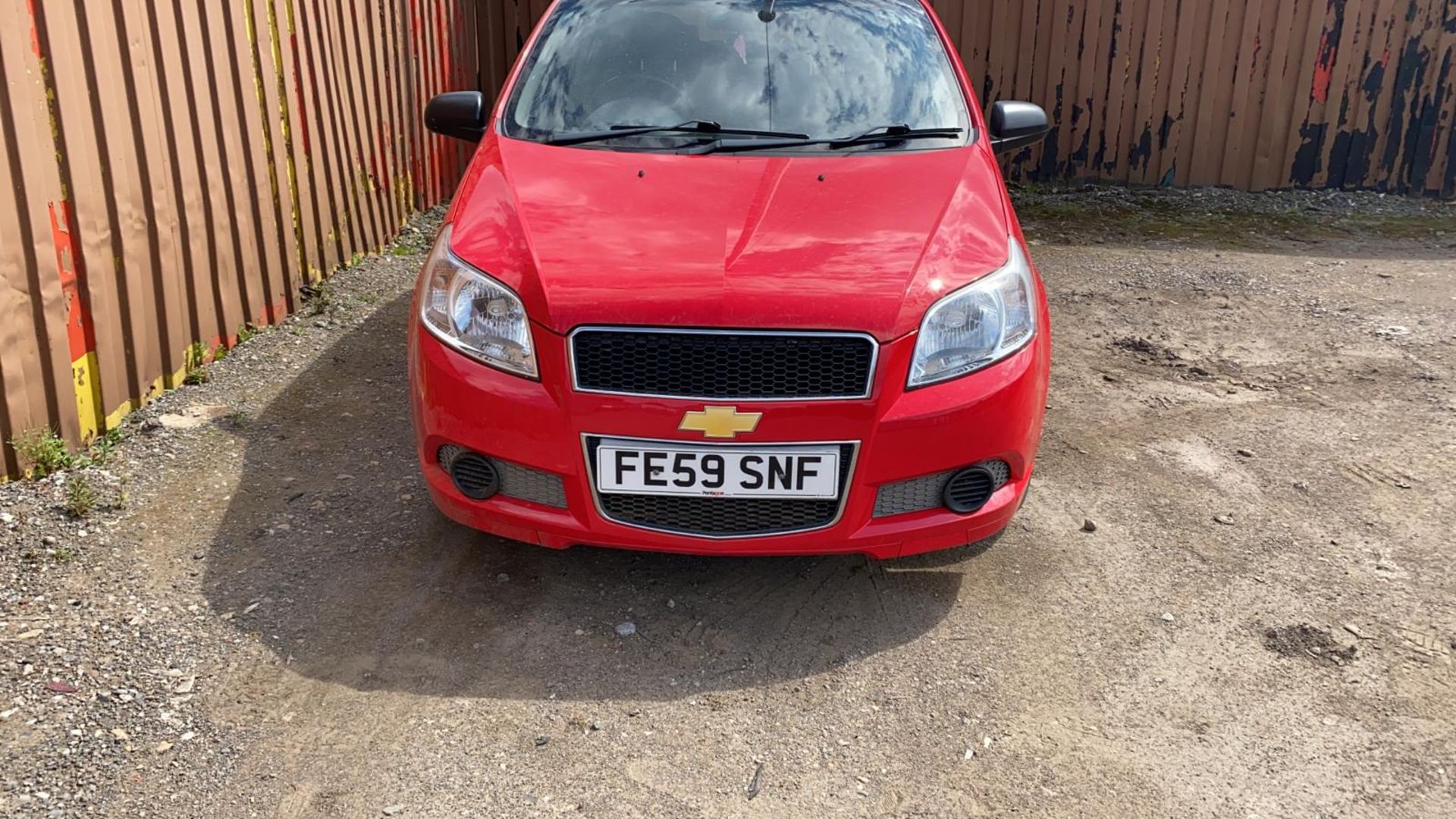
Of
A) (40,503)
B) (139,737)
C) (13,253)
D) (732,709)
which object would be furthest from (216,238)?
(732,709)

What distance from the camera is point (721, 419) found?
2887 millimetres

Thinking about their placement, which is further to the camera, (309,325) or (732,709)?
(309,325)

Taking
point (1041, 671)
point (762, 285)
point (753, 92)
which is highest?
point (753, 92)

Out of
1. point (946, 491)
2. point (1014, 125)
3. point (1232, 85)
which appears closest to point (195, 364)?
point (946, 491)

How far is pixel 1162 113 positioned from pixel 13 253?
8141 mm

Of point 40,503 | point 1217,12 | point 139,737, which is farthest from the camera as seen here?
point 1217,12

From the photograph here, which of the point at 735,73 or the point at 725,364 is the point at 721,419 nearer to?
the point at 725,364

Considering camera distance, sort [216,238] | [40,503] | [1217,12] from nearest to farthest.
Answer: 1. [40,503]
2. [216,238]
3. [1217,12]

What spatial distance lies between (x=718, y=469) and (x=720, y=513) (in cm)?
16

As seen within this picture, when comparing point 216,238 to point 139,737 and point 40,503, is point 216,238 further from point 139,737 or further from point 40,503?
point 139,737

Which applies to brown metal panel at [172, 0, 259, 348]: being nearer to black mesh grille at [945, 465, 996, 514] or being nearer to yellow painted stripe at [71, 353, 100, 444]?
yellow painted stripe at [71, 353, 100, 444]

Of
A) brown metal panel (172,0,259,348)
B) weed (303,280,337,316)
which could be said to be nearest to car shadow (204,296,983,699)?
brown metal panel (172,0,259,348)

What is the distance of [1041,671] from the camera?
3.06 m

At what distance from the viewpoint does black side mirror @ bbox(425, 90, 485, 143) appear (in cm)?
431
